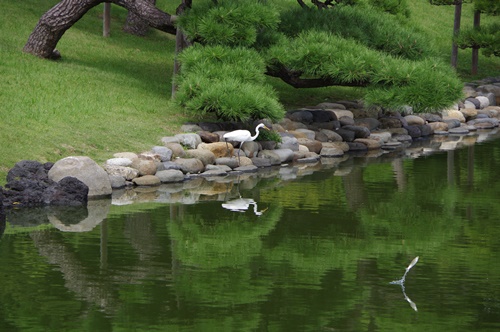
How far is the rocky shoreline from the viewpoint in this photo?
1332cm

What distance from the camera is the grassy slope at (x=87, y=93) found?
15.4m

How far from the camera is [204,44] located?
18.6 meters

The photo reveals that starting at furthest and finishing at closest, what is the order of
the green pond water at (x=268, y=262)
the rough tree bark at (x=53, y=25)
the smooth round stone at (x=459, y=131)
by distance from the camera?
the smooth round stone at (x=459, y=131)
the rough tree bark at (x=53, y=25)
the green pond water at (x=268, y=262)

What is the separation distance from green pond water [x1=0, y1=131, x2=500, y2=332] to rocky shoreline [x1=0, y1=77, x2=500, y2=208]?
543mm

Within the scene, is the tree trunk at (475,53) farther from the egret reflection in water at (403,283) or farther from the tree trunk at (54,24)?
the egret reflection in water at (403,283)

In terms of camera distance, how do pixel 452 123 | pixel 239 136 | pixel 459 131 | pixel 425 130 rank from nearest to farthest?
pixel 239 136
pixel 425 130
pixel 459 131
pixel 452 123

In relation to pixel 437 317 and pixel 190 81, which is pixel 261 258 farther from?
pixel 190 81

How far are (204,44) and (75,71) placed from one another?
290 cm

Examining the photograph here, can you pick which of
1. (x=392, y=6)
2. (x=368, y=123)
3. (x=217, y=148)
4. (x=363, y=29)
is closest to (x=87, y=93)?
(x=217, y=148)

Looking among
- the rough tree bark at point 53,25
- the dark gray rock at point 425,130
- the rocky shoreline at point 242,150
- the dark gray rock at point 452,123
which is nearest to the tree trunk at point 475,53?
the rocky shoreline at point 242,150

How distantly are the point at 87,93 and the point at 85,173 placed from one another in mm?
4921

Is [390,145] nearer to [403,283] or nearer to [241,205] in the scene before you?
[241,205]

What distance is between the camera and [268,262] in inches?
419

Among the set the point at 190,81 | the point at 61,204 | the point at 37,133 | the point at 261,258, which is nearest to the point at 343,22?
the point at 190,81
